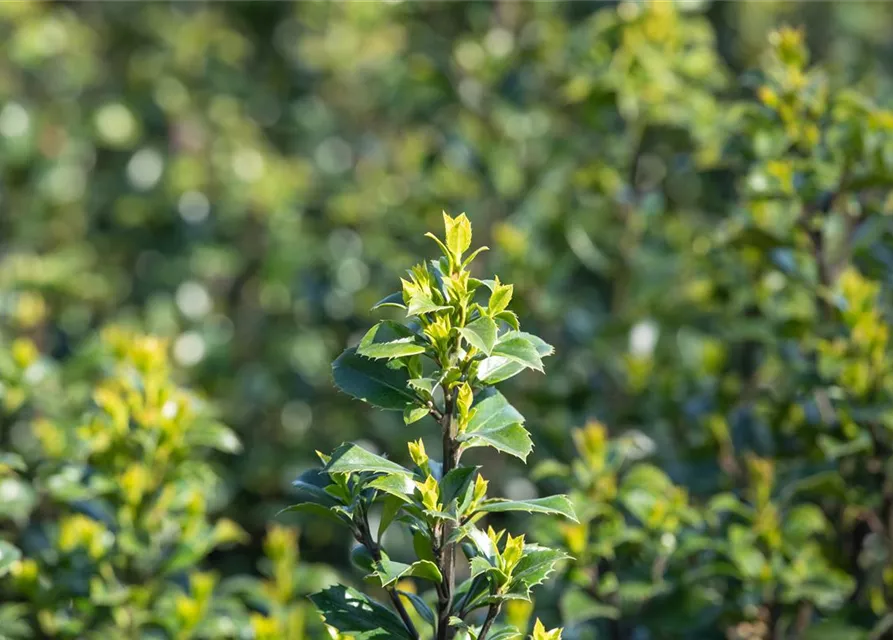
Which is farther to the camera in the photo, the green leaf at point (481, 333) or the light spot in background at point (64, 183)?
the light spot in background at point (64, 183)

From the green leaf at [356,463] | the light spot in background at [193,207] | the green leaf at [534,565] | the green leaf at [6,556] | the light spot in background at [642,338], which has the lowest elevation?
the light spot in background at [642,338]

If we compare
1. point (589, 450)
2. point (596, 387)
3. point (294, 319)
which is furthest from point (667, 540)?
point (294, 319)

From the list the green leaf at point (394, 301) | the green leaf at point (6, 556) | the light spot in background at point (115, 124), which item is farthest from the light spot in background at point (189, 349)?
the green leaf at point (394, 301)

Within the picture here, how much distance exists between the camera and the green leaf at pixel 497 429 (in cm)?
131

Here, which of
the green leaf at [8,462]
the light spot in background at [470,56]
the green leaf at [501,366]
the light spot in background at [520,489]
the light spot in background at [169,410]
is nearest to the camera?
the green leaf at [501,366]

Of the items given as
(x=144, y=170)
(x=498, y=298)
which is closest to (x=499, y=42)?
(x=144, y=170)

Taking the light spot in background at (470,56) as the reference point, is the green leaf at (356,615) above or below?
below

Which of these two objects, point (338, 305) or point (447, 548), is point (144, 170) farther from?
point (447, 548)

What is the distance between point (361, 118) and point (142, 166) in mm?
978

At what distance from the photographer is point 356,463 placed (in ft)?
4.23

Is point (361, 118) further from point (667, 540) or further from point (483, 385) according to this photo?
point (483, 385)

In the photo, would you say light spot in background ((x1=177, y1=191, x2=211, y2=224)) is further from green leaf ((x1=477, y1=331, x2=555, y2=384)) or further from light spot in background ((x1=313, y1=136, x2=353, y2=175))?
green leaf ((x1=477, y1=331, x2=555, y2=384))

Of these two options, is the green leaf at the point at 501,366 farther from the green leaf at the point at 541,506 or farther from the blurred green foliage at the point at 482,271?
the blurred green foliage at the point at 482,271

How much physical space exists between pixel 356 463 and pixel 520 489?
1.41m
